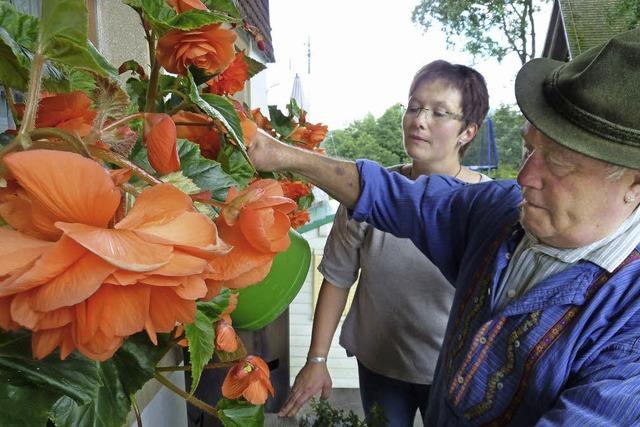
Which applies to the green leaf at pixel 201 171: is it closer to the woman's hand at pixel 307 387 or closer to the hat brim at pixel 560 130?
the hat brim at pixel 560 130

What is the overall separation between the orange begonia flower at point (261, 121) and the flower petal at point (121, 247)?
47cm

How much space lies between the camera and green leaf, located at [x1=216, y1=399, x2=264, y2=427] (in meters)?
0.52

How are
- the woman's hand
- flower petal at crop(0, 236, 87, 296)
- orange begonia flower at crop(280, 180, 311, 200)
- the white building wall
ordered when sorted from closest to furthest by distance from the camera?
1. flower petal at crop(0, 236, 87, 296)
2. orange begonia flower at crop(280, 180, 311, 200)
3. the woman's hand
4. the white building wall

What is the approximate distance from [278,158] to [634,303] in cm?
48

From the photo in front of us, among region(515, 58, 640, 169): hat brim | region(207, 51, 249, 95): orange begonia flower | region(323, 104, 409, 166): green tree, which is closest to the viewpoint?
region(207, 51, 249, 95): orange begonia flower

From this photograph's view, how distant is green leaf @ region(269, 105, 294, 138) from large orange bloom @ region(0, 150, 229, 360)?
62cm

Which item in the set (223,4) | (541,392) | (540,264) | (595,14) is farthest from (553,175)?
(595,14)

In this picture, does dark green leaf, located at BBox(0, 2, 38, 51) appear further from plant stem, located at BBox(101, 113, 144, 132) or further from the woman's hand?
the woman's hand

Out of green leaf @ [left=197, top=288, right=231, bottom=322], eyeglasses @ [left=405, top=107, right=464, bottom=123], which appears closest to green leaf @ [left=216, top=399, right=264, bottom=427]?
green leaf @ [left=197, top=288, right=231, bottom=322]

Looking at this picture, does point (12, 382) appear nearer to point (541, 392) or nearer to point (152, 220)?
point (152, 220)

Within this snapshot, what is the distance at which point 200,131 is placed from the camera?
0.44 metres

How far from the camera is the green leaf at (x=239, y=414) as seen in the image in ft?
1.72

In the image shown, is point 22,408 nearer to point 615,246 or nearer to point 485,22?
point 615,246

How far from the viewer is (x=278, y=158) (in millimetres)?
729
